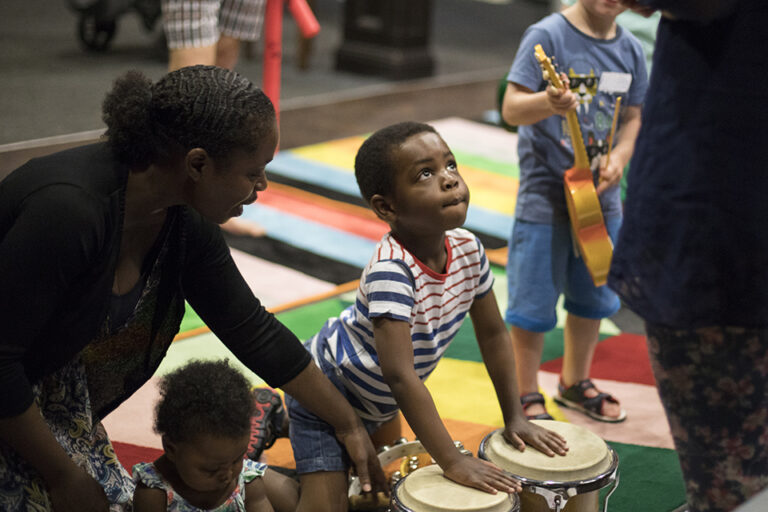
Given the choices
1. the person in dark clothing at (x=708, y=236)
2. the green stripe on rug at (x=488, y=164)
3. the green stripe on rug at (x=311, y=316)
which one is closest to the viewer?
the person in dark clothing at (x=708, y=236)

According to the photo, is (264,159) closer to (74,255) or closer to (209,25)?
(74,255)

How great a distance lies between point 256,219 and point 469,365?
4.84ft

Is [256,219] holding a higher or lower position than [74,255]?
lower

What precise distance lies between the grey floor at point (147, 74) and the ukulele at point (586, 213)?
2857 mm

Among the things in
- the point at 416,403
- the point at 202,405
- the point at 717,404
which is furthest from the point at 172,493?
the point at 717,404

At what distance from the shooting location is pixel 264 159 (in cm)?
165

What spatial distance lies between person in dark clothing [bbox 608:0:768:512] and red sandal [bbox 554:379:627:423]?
1.15m

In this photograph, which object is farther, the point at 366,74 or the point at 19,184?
the point at 366,74

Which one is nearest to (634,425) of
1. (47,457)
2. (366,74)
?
(47,457)

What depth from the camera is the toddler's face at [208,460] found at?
168cm

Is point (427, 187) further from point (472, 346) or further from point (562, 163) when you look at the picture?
point (472, 346)

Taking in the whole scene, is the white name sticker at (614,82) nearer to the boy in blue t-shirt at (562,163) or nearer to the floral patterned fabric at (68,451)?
the boy in blue t-shirt at (562,163)

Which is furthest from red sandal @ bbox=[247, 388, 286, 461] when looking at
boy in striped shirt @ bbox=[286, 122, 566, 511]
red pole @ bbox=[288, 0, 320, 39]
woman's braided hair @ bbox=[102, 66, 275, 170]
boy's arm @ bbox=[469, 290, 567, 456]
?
red pole @ bbox=[288, 0, 320, 39]

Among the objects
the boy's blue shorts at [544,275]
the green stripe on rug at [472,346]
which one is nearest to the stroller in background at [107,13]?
the green stripe on rug at [472,346]
